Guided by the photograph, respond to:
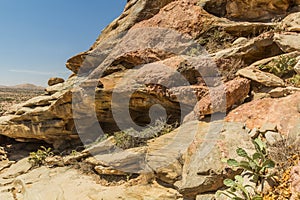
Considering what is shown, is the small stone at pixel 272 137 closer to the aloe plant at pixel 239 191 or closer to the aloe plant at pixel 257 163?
the aloe plant at pixel 257 163

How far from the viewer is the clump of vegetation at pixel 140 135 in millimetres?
7074

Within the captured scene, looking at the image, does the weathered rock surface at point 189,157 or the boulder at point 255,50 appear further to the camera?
the boulder at point 255,50

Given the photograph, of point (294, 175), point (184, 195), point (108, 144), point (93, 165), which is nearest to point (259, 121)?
point (294, 175)

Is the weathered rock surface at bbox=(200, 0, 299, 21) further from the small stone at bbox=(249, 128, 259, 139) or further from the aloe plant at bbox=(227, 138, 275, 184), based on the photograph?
Result: the aloe plant at bbox=(227, 138, 275, 184)

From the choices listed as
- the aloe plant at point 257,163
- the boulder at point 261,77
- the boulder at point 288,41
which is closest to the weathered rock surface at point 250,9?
the boulder at point 288,41

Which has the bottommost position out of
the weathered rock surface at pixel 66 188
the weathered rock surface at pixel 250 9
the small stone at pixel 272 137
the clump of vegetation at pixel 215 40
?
the weathered rock surface at pixel 66 188

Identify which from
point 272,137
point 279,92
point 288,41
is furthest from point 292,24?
point 272,137

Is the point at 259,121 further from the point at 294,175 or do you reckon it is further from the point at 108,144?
the point at 108,144

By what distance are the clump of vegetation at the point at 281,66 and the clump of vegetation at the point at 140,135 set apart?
3.05 metres

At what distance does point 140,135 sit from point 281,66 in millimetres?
4440

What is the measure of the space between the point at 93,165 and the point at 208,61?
503 cm

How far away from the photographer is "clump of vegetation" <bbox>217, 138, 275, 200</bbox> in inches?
135

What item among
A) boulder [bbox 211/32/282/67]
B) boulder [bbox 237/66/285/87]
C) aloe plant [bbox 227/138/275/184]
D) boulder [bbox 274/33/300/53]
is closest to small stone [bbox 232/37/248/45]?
boulder [bbox 211/32/282/67]

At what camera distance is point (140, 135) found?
7348 millimetres
